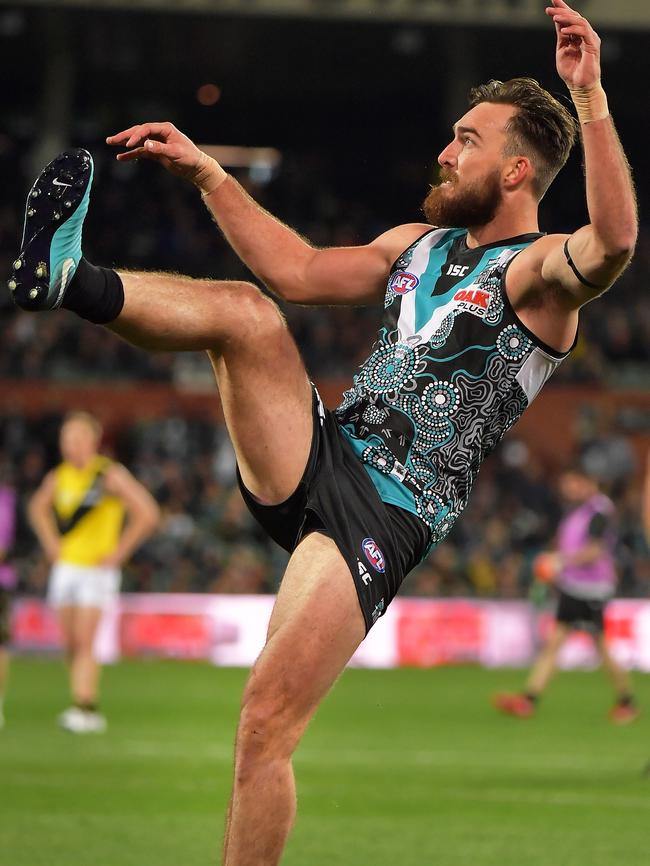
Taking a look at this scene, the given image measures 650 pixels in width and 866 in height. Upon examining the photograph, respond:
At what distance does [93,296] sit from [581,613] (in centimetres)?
1085

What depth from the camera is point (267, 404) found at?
4.70 m

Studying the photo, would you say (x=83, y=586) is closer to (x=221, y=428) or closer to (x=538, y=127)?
(x=538, y=127)

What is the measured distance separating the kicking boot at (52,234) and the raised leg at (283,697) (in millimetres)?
1116

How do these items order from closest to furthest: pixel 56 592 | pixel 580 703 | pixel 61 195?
pixel 61 195, pixel 56 592, pixel 580 703

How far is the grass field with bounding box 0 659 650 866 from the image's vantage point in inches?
283

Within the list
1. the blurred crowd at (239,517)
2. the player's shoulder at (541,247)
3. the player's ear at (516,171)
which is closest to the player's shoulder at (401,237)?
the player's ear at (516,171)

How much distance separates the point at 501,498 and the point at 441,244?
1948 centimetres

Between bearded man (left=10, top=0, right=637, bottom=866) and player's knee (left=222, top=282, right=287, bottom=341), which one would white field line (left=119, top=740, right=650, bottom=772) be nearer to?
bearded man (left=10, top=0, right=637, bottom=866)

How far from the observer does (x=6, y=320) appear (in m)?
26.4

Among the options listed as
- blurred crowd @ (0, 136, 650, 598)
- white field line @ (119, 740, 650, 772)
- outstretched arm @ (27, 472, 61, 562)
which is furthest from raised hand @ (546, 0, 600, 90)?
blurred crowd @ (0, 136, 650, 598)

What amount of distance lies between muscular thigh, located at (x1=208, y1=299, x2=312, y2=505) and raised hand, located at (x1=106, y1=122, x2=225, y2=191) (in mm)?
764

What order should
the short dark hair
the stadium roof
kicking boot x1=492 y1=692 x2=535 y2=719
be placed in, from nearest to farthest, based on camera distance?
1. the short dark hair
2. kicking boot x1=492 y1=692 x2=535 y2=719
3. the stadium roof

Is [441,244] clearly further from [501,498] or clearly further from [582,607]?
[501,498]

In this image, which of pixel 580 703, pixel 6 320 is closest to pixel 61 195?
pixel 580 703
